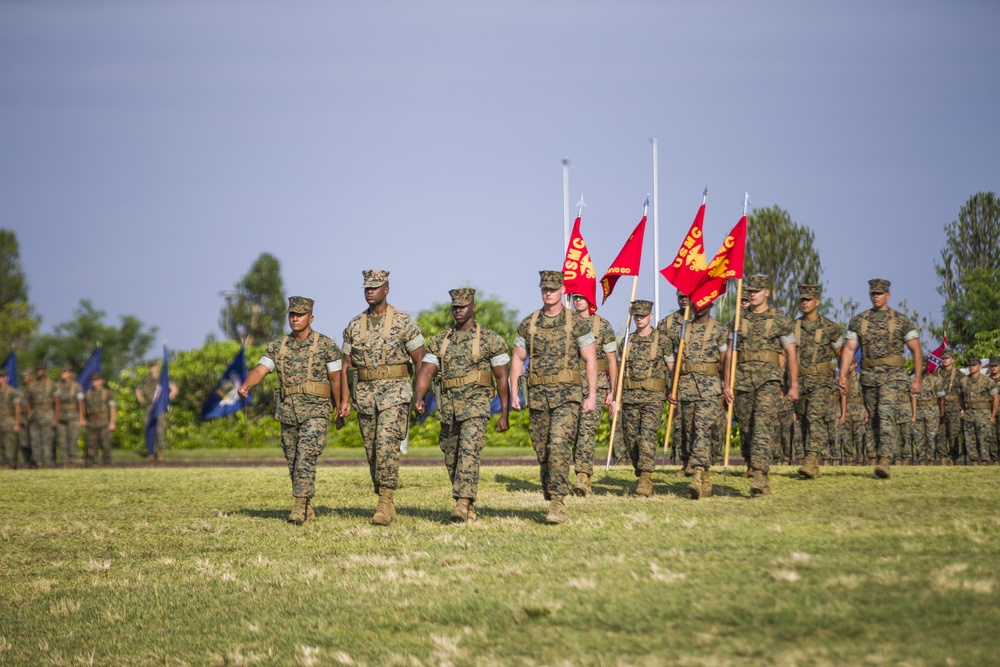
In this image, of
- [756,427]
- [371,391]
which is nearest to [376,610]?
[371,391]

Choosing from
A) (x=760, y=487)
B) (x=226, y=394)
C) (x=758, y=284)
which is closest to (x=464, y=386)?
(x=760, y=487)

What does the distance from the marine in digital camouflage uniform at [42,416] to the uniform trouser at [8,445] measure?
446mm

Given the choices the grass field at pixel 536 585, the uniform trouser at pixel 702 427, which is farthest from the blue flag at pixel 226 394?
the uniform trouser at pixel 702 427

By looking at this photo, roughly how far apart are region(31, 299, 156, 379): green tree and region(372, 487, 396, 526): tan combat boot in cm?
8474

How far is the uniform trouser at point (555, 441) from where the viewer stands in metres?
11.1

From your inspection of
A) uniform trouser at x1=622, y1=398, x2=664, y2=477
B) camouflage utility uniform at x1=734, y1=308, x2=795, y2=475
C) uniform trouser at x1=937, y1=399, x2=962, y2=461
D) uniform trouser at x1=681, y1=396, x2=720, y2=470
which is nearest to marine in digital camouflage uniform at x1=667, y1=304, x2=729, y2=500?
uniform trouser at x1=681, y1=396, x2=720, y2=470

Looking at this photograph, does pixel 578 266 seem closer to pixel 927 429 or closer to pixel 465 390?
pixel 465 390

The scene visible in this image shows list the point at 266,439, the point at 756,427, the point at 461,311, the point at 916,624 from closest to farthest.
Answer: the point at 916,624 < the point at 461,311 < the point at 756,427 < the point at 266,439

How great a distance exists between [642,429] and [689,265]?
4240 mm

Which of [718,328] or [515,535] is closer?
[515,535]

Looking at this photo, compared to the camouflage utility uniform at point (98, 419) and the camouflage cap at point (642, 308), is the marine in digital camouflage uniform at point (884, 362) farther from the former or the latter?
the camouflage utility uniform at point (98, 419)

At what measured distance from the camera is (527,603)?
7.05 m

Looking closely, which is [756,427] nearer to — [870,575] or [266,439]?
[870,575]

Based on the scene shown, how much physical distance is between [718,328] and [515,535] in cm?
494
